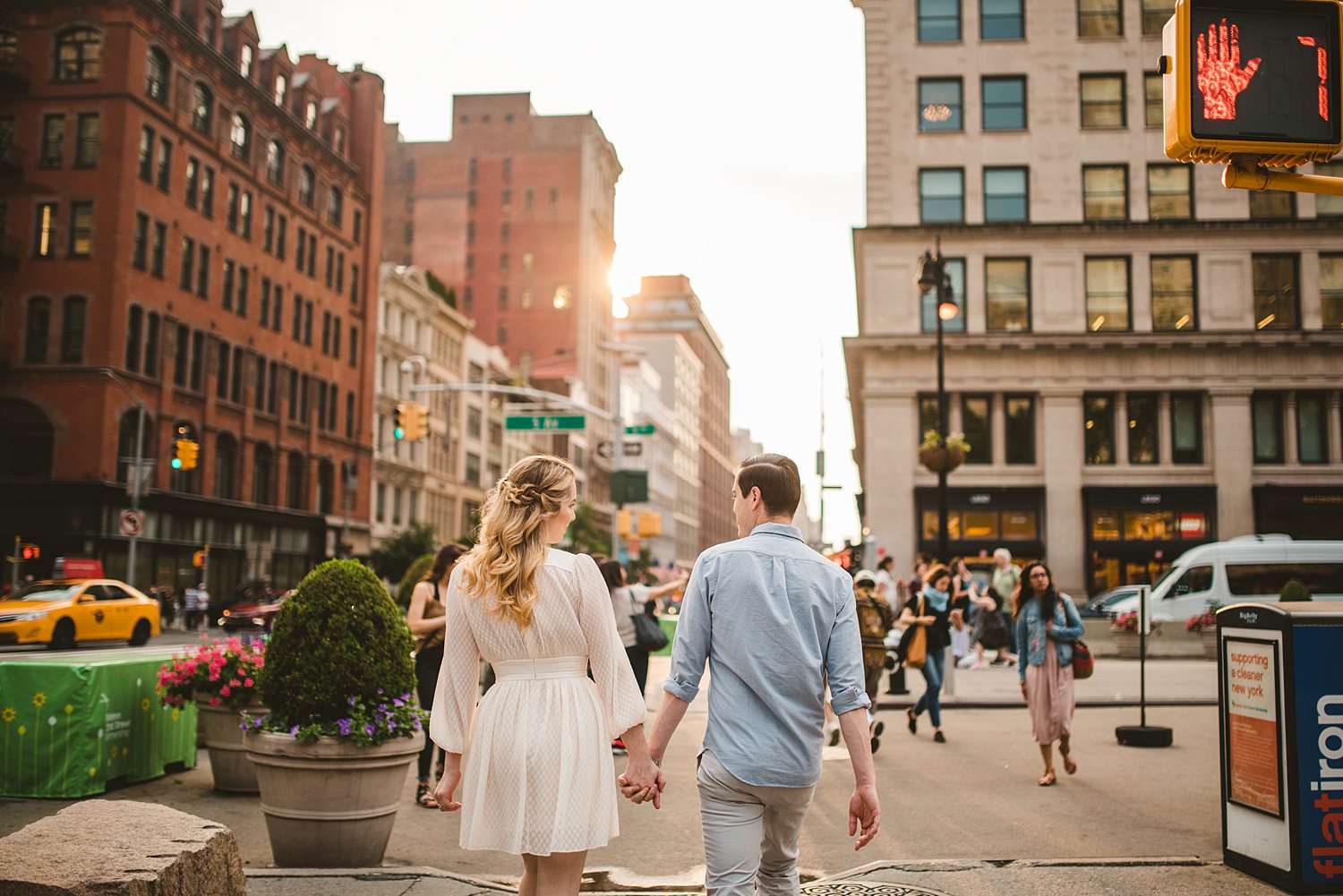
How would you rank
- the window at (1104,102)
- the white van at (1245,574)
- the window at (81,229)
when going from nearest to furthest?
the white van at (1245,574), the window at (1104,102), the window at (81,229)

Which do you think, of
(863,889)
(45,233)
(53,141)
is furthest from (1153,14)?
(863,889)

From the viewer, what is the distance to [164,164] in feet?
162

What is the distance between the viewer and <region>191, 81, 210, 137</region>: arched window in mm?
51375

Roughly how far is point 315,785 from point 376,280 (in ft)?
208

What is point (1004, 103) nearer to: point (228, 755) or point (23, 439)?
point (23, 439)

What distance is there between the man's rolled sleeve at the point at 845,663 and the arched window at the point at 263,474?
2157 inches

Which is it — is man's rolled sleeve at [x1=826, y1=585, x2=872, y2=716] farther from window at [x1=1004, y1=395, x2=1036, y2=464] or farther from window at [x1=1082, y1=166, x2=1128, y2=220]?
window at [x1=1082, y1=166, x2=1128, y2=220]

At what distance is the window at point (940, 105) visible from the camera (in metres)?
43.3

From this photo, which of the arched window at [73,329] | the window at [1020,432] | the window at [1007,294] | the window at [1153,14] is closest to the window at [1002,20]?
the window at [1153,14]

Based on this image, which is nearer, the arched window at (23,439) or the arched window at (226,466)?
the arched window at (23,439)

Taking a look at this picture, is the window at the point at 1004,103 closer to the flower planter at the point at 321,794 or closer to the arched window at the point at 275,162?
the arched window at the point at 275,162

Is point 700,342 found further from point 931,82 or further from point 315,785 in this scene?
point 315,785

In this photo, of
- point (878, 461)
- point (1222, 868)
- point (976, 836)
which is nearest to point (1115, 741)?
point (976, 836)

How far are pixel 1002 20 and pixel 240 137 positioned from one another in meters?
33.0
